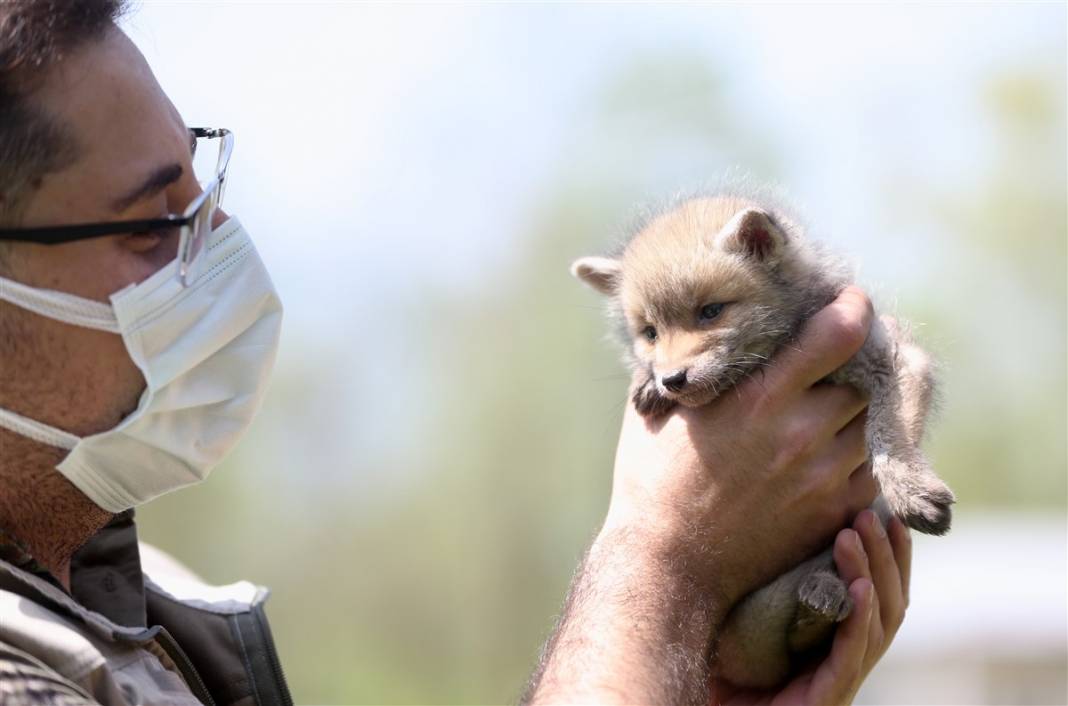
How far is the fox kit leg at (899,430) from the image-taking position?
11.9ft

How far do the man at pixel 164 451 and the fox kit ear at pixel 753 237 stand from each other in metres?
0.68

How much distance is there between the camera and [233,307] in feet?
10.6

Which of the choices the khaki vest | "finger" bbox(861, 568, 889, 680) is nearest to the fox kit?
"finger" bbox(861, 568, 889, 680)

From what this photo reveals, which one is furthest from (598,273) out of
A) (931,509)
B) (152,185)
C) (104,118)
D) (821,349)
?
(104,118)

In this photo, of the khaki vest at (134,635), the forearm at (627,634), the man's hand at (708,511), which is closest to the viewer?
the khaki vest at (134,635)

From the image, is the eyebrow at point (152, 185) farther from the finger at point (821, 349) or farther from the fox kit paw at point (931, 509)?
the fox kit paw at point (931, 509)

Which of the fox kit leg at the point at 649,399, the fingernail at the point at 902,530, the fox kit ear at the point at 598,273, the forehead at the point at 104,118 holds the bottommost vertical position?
the fingernail at the point at 902,530

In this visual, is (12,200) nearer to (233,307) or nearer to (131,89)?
(131,89)

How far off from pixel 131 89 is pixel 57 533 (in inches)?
45.9

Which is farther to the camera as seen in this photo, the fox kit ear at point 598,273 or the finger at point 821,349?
the fox kit ear at point 598,273

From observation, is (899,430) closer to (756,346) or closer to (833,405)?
(833,405)

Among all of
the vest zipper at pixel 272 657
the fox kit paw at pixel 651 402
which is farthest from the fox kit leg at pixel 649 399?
the vest zipper at pixel 272 657

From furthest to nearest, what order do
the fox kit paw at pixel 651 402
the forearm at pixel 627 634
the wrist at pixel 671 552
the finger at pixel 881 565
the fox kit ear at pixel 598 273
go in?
1. the fox kit ear at pixel 598 273
2. the fox kit paw at pixel 651 402
3. the finger at pixel 881 565
4. the wrist at pixel 671 552
5. the forearm at pixel 627 634

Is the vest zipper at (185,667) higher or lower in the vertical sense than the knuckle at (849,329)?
lower
